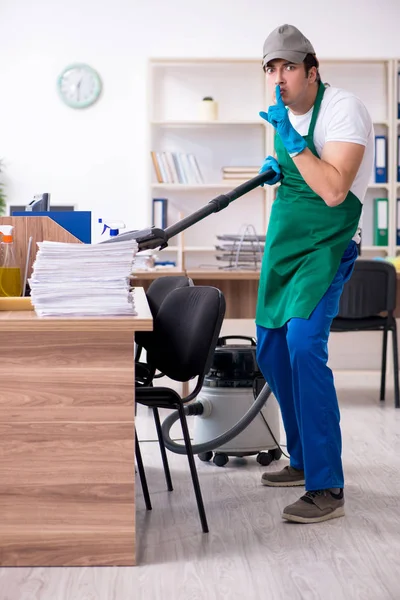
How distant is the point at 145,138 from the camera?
6547 mm

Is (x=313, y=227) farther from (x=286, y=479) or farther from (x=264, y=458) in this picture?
(x=264, y=458)

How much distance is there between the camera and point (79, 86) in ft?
21.4

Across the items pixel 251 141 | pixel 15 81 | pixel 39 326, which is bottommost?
pixel 39 326

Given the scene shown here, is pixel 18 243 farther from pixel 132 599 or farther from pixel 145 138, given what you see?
pixel 145 138

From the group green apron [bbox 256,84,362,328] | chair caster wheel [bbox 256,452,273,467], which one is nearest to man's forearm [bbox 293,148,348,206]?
green apron [bbox 256,84,362,328]

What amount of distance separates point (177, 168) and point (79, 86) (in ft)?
3.06

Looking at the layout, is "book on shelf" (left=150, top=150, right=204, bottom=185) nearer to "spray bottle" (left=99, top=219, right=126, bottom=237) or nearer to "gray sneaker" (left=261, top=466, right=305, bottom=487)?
"spray bottle" (left=99, top=219, right=126, bottom=237)

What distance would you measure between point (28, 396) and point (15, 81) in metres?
4.83

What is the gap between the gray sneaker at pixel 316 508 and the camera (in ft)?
8.66

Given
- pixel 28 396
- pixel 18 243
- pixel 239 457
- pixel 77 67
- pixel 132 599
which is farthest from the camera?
pixel 77 67

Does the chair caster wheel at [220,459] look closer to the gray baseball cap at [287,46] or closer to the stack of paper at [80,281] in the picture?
the stack of paper at [80,281]

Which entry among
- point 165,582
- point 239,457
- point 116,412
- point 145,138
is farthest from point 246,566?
point 145,138

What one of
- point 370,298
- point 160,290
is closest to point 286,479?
point 160,290

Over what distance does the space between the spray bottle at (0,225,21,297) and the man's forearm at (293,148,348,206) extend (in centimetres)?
85
